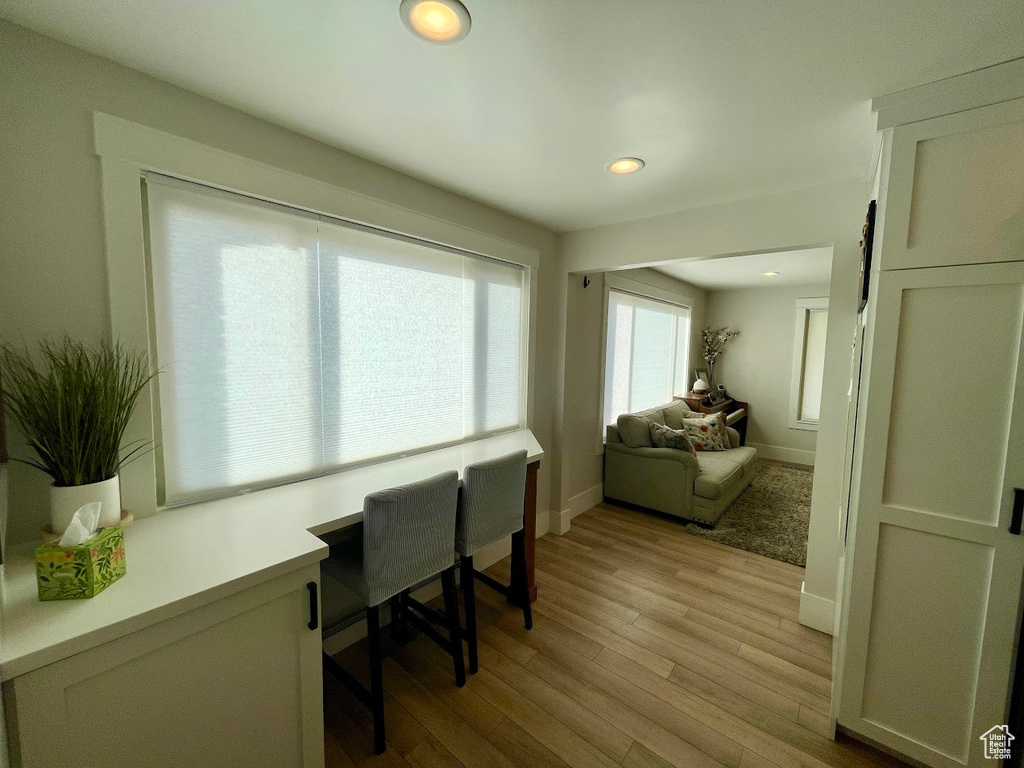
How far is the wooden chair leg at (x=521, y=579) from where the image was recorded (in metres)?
2.14

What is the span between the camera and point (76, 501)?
109cm

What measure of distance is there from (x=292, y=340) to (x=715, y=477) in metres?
3.35

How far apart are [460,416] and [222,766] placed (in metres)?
1.77

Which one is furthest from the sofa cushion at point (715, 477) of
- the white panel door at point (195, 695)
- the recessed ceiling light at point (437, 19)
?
the recessed ceiling light at point (437, 19)

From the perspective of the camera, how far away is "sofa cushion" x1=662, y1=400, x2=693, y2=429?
441cm

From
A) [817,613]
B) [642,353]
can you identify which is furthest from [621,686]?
[642,353]

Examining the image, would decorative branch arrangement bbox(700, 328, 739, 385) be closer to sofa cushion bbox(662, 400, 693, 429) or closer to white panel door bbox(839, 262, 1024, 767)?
sofa cushion bbox(662, 400, 693, 429)

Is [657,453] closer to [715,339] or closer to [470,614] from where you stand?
[470,614]

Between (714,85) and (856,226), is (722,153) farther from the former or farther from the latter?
(856,226)

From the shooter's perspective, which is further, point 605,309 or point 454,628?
point 605,309

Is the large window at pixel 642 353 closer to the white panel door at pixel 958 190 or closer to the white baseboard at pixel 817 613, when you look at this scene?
the white baseboard at pixel 817 613

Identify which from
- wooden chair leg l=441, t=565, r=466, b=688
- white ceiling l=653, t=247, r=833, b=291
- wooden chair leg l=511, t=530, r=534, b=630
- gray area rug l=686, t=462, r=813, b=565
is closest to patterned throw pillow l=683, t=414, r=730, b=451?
gray area rug l=686, t=462, r=813, b=565

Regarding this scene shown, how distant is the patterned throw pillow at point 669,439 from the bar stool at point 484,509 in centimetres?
200

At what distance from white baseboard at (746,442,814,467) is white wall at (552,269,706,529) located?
3302 millimetres
